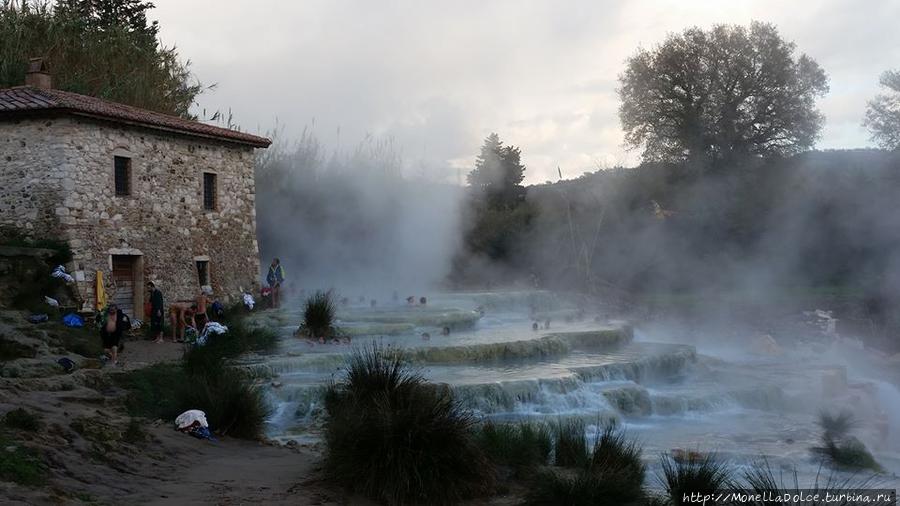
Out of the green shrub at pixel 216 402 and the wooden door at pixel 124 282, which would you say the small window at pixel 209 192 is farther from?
the green shrub at pixel 216 402

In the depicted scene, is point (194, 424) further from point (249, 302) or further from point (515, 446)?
point (249, 302)

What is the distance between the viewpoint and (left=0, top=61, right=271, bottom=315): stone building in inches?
619

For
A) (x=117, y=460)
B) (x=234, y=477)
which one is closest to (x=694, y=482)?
(x=234, y=477)

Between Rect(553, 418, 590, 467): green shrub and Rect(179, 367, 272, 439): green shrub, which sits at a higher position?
A: Rect(179, 367, 272, 439): green shrub

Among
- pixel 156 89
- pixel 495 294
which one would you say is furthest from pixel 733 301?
pixel 156 89

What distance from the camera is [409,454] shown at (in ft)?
22.1

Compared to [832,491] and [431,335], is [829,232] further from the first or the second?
[832,491]

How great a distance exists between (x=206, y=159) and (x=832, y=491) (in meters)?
16.2

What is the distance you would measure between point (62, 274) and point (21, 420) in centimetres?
908

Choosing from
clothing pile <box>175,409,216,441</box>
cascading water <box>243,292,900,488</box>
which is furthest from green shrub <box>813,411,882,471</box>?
clothing pile <box>175,409,216,441</box>

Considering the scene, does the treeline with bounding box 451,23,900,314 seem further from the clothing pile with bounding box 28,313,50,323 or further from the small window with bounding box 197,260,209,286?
the clothing pile with bounding box 28,313,50,323

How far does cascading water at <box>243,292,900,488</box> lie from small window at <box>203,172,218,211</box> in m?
3.25

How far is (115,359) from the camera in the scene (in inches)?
491

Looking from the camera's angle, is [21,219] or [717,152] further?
[717,152]
